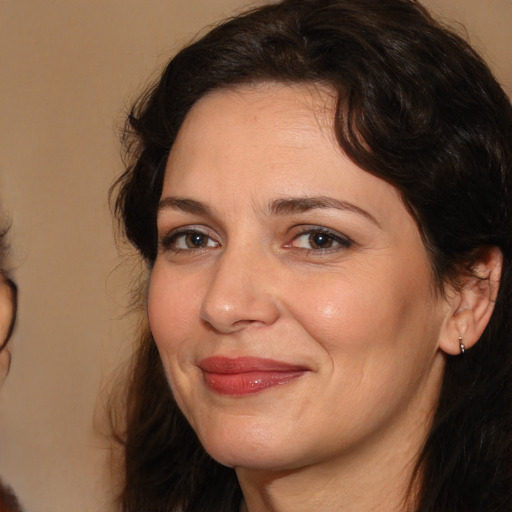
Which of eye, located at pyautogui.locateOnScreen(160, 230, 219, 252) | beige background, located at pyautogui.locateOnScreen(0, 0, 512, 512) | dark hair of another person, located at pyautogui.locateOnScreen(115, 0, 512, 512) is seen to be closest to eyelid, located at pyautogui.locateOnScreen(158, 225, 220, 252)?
eye, located at pyautogui.locateOnScreen(160, 230, 219, 252)

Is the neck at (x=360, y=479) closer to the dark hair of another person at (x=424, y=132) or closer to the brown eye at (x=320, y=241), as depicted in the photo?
the dark hair of another person at (x=424, y=132)

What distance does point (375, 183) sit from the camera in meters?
1.12

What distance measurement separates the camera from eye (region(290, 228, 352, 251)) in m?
1.14

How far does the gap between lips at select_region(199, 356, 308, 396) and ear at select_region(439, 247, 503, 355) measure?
19cm

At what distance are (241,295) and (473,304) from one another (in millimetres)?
292

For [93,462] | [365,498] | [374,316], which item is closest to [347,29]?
[374,316]

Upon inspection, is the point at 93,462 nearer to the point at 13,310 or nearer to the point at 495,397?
the point at 13,310

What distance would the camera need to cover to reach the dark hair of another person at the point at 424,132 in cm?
113

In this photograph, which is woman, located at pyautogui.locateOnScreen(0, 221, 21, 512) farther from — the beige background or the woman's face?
the woman's face

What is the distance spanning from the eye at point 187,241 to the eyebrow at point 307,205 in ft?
0.40

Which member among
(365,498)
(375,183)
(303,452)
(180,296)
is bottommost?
(365,498)

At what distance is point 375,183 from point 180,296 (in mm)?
258

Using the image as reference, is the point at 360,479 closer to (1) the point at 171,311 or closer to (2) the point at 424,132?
(1) the point at 171,311

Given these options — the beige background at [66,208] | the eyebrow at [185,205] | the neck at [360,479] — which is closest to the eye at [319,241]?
the eyebrow at [185,205]
